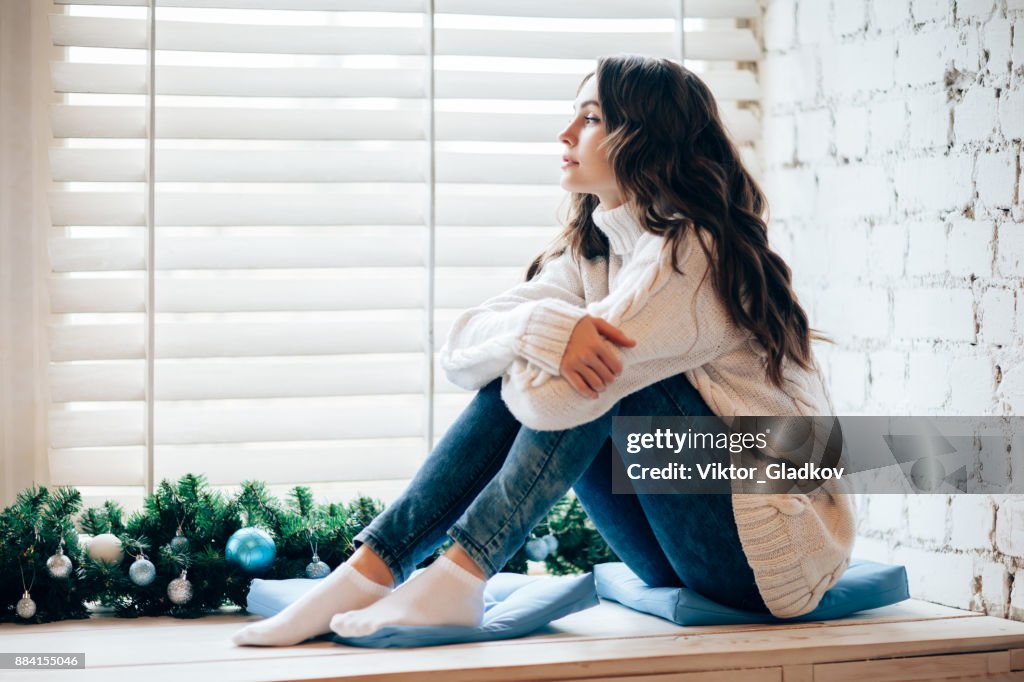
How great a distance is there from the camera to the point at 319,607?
1.55m

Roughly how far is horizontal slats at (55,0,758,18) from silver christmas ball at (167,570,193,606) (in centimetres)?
106

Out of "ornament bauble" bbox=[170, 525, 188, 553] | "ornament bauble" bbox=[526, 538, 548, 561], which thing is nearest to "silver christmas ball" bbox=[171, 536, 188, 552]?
"ornament bauble" bbox=[170, 525, 188, 553]

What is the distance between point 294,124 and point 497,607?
1.00 meters

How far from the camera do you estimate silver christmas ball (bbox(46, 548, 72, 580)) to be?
1.75 meters

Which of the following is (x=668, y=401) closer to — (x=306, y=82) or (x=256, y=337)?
(x=256, y=337)

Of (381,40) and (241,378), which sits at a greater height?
(381,40)

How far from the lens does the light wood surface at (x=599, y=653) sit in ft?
4.66

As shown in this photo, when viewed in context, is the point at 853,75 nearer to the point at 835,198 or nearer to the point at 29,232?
the point at 835,198

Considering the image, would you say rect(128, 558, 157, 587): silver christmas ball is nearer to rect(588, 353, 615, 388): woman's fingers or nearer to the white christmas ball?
the white christmas ball

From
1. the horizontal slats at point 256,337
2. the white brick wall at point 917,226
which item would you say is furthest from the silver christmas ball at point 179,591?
the white brick wall at point 917,226

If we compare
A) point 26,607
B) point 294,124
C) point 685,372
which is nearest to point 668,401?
→ point 685,372

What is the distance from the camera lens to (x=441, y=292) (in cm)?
213

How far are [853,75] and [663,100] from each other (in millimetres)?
555

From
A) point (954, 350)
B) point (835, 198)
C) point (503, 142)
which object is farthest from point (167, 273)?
point (954, 350)
